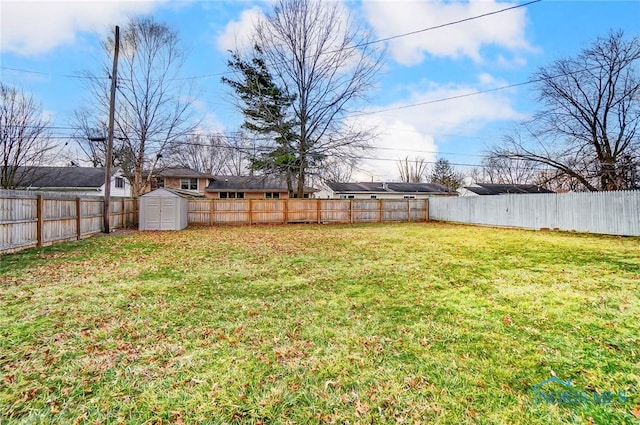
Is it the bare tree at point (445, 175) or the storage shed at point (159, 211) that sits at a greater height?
the bare tree at point (445, 175)

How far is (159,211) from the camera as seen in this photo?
13125 mm

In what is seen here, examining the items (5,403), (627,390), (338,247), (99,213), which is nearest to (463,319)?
(627,390)

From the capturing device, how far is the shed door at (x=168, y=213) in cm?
1314

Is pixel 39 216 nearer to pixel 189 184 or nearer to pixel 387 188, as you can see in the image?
pixel 189 184

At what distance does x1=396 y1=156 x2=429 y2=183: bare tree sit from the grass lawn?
3561 centimetres

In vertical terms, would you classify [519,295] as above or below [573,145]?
below

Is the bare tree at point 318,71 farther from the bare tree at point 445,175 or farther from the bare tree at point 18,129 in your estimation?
the bare tree at point 445,175

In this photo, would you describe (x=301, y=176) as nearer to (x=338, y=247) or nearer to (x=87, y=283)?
(x=338, y=247)

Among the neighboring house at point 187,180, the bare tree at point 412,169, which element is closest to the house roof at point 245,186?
the neighboring house at point 187,180

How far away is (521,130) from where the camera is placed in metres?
16.2

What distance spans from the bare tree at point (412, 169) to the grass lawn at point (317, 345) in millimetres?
35610

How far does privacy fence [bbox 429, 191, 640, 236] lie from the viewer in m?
10.6

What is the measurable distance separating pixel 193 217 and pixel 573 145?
20.5m

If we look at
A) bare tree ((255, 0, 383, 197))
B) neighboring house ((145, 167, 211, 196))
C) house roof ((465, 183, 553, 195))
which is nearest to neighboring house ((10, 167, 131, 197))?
neighboring house ((145, 167, 211, 196))
